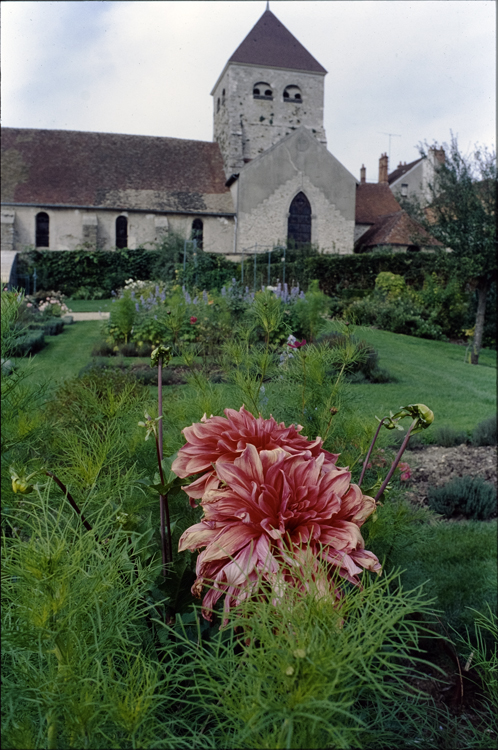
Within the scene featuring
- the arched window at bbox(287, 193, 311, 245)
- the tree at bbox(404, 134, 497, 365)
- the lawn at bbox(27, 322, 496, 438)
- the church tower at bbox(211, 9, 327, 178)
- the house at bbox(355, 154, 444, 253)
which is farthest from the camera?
the church tower at bbox(211, 9, 327, 178)

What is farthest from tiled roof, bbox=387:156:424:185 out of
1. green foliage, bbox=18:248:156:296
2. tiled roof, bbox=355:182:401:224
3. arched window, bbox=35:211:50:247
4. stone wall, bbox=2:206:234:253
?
arched window, bbox=35:211:50:247

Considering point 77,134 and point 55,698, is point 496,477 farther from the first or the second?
point 77,134

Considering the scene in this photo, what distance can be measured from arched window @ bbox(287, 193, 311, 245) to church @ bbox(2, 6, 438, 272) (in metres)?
Answer: 0.04

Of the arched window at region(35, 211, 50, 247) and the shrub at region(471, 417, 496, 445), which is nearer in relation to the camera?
the shrub at region(471, 417, 496, 445)

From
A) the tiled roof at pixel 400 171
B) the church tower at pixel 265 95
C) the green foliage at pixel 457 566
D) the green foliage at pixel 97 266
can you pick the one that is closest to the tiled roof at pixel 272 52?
the church tower at pixel 265 95

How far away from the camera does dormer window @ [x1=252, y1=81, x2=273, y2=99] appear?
29.3 metres

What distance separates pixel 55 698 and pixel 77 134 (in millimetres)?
28654

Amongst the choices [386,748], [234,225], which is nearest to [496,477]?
[386,748]

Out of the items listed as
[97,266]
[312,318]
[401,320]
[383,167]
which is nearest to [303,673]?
[312,318]

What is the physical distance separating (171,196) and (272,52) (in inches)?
415

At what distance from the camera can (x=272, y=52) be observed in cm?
2903

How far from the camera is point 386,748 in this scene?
844mm

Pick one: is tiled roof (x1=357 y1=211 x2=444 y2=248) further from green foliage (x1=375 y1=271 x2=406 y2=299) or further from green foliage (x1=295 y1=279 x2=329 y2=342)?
green foliage (x1=295 y1=279 x2=329 y2=342)

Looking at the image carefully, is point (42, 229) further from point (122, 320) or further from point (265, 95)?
point (122, 320)
